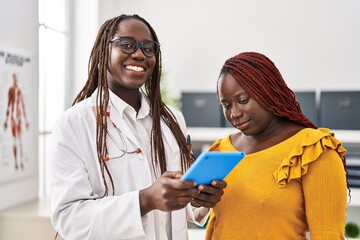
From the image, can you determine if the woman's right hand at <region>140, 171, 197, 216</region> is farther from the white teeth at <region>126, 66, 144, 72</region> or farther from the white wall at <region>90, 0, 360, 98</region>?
the white wall at <region>90, 0, 360, 98</region>

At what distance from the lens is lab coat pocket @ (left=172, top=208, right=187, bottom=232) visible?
139cm

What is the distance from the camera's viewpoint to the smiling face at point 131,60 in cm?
132

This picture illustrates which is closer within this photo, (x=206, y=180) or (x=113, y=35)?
(x=206, y=180)

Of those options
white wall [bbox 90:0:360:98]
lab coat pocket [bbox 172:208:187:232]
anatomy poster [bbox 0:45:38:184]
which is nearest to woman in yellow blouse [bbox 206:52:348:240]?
lab coat pocket [bbox 172:208:187:232]

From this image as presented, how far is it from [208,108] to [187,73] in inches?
16.7

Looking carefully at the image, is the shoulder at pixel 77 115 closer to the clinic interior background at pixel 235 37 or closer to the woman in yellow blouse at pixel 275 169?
the woman in yellow blouse at pixel 275 169

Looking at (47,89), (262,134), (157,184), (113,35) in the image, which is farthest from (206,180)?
(47,89)

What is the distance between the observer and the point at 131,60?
131 cm

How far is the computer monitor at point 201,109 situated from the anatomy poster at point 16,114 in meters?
1.18

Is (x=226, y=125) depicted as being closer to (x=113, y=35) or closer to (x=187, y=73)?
(x=187, y=73)

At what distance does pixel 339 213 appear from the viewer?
1276mm

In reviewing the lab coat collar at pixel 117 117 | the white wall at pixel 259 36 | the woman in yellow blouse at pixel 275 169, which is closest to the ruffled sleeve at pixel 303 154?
the woman in yellow blouse at pixel 275 169

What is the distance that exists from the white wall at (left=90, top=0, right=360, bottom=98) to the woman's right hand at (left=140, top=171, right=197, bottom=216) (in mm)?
2426

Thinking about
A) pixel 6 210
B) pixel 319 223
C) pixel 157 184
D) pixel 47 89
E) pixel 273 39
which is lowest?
pixel 6 210
